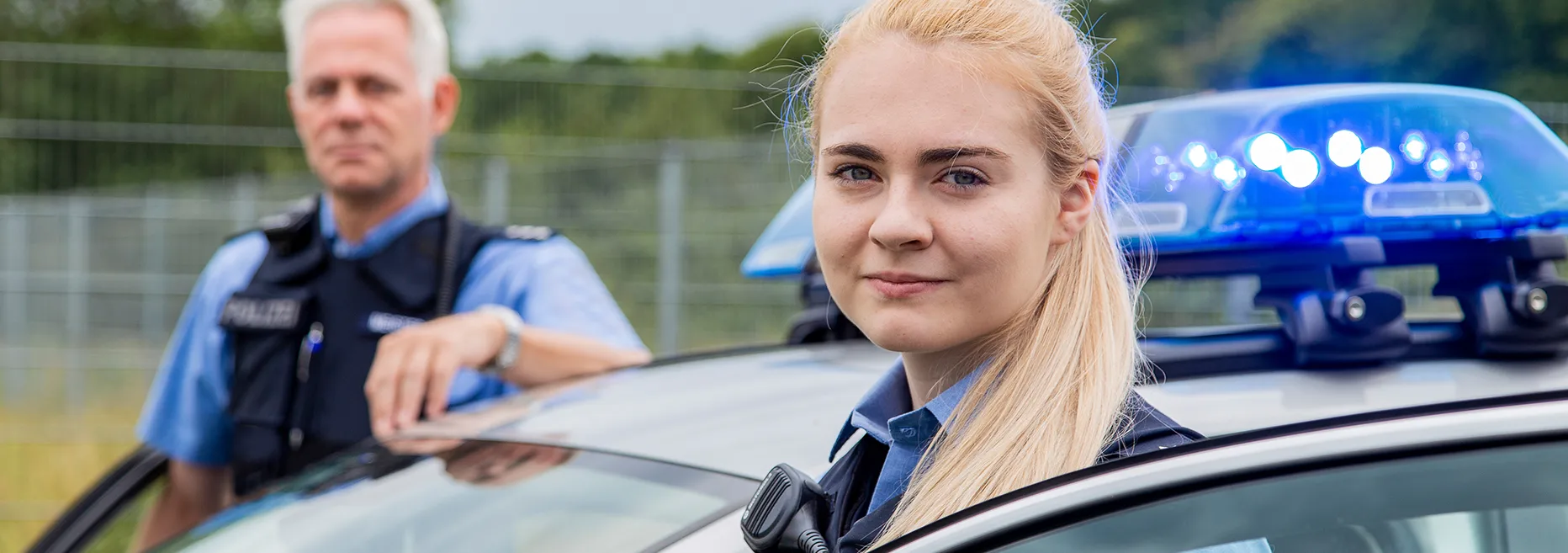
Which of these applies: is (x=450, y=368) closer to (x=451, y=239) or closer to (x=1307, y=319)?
(x=451, y=239)

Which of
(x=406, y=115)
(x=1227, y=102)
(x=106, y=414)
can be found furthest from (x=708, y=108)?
(x=1227, y=102)

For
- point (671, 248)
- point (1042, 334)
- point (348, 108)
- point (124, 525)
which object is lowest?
Answer: point (124, 525)

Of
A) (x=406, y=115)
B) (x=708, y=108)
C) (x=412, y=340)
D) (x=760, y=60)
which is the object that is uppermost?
(x=760, y=60)

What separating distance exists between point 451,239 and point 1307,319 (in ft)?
5.05

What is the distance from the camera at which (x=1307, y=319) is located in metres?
1.47

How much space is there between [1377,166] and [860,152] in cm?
Result: 62

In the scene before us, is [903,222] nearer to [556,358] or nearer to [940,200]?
[940,200]

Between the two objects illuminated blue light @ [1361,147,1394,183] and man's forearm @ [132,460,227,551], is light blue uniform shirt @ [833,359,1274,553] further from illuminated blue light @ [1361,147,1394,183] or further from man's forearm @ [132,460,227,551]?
man's forearm @ [132,460,227,551]

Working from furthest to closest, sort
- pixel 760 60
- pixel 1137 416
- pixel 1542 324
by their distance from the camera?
pixel 760 60 < pixel 1542 324 < pixel 1137 416

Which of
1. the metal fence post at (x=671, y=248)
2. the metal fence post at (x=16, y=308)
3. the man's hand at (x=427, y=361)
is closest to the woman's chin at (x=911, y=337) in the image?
the man's hand at (x=427, y=361)

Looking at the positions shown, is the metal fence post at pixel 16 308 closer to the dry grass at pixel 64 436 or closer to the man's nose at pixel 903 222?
the dry grass at pixel 64 436

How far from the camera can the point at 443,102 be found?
2668mm

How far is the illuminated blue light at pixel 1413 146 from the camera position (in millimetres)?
1491

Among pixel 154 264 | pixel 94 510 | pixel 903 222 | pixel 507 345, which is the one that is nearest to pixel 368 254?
pixel 507 345
